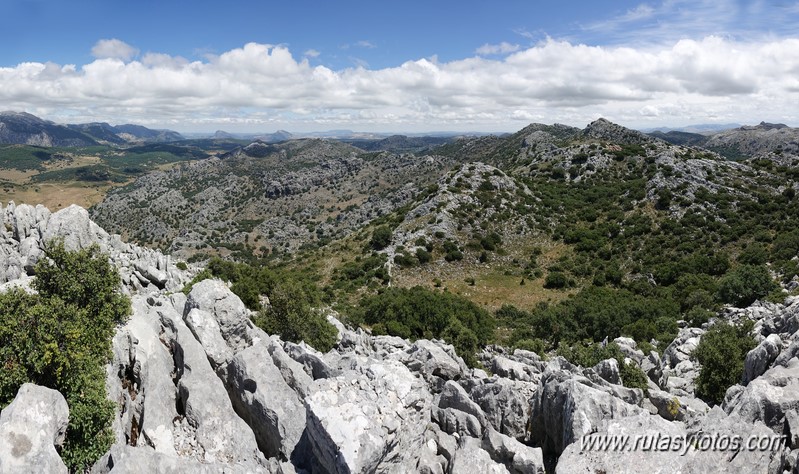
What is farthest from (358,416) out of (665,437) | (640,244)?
(640,244)

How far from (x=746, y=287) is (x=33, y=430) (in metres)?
53.9

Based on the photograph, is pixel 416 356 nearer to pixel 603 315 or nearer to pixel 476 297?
pixel 603 315

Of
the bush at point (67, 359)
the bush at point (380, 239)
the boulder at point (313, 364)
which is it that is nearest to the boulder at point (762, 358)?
the boulder at point (313, 364)

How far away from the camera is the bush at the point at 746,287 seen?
40094 mm

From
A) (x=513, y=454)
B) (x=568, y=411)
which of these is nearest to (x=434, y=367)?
(x=513, y=454)

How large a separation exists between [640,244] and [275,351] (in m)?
72.1

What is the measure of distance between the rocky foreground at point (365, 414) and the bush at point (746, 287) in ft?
63.7

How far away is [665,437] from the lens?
1359 centimetres

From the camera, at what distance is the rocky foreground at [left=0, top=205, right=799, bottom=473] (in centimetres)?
1318

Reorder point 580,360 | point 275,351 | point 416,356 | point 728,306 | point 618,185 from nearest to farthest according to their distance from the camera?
1. point 275,351
2. point 416,356
3. point 580,360
4. point 728,306
5. point 618,185

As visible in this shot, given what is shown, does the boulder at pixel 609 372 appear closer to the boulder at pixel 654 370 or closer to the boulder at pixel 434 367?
the boulder at pixel 654 370

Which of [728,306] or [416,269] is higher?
[728,306]

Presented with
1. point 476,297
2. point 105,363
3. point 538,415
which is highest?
point 105,363

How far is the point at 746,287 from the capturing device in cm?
4094
